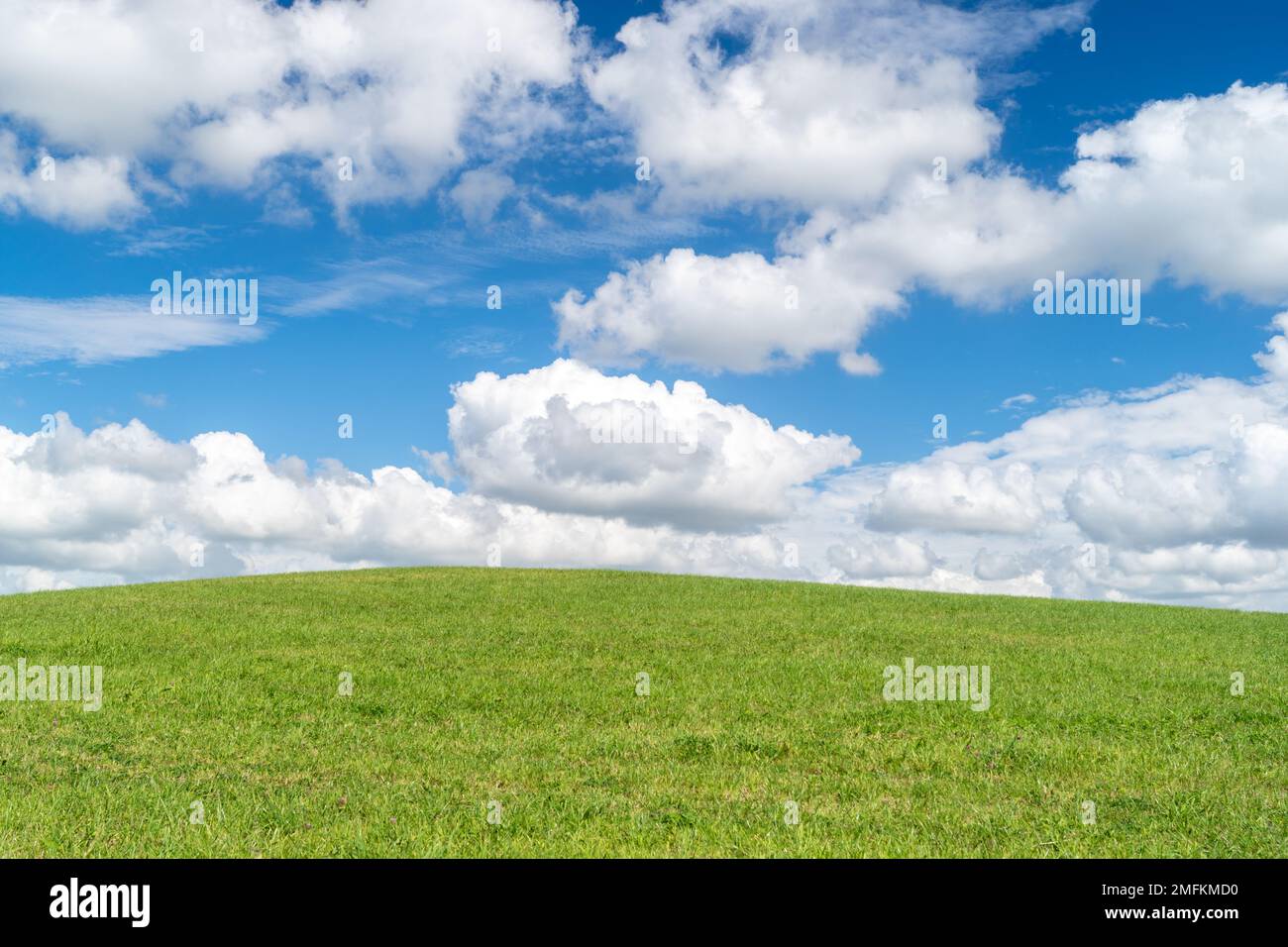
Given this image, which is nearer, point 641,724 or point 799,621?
point 641,724

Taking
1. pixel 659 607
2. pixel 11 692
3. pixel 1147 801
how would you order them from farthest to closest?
pixel 659 607, pixel 11 692, pixel 1147 801

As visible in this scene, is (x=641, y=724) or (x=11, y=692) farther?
(x=11, y=692)

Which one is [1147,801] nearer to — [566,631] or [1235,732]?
[1235,732]

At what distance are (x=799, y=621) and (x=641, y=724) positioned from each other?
53.4 ft

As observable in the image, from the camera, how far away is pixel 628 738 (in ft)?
59.0

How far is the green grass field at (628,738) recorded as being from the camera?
40.0 ft

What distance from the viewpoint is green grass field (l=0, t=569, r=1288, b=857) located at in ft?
40.0

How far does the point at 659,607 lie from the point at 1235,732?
2243 cm
